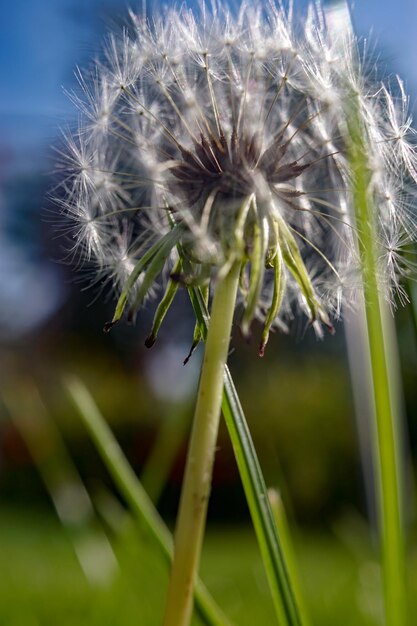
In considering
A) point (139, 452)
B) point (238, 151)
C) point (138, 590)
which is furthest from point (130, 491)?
point (139, 452)

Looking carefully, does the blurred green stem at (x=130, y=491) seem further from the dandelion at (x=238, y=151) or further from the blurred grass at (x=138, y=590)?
the blurred grass at (x=138, y=590)

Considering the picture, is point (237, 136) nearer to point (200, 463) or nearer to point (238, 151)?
point (238, 151)

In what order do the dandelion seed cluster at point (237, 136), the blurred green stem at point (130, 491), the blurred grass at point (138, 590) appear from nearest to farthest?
1. the blurred green stem at point (130, 491)
2. the dandelion seed cluster at point (237, 136)
3. the blurred grass at point (138, 590)

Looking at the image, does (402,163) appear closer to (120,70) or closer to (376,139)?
(376,139)

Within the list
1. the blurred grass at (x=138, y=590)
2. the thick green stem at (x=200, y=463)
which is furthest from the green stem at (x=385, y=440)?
the blurred grass at (x=138, y=590)

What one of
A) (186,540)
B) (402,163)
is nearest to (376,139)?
(402,163)
